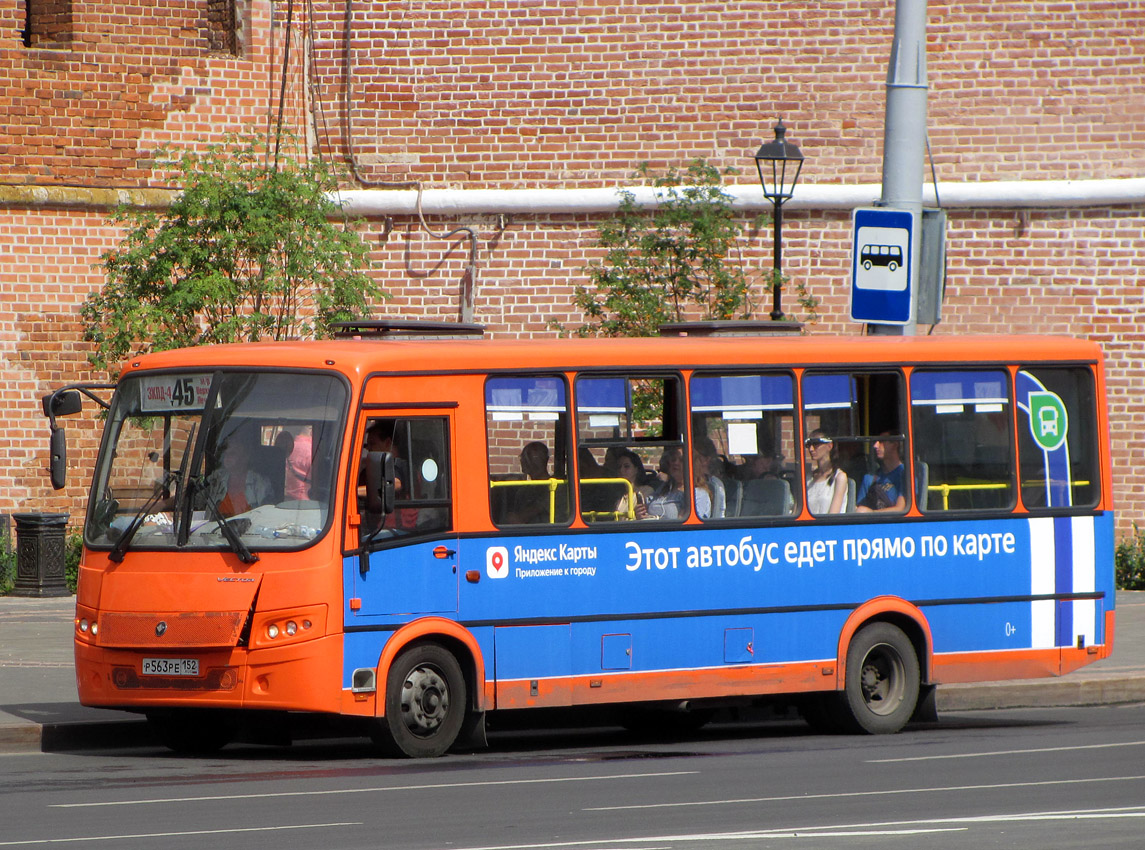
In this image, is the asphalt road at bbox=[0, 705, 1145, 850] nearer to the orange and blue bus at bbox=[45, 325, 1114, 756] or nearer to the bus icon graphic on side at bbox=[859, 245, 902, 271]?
the orange and blue bus at bbox=[45, 325, 1114, 756]

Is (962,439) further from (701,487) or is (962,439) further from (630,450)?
(630,450)

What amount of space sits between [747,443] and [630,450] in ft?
3.12

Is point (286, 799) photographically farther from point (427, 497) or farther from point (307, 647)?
point (427, 497)

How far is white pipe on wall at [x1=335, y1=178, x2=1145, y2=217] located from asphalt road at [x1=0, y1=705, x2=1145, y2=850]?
10381 mm

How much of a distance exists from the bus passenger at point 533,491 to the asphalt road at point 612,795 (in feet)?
4.89

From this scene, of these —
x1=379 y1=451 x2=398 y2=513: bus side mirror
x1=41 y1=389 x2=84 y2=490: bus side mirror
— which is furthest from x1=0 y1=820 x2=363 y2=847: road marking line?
x1=41 y1=389 x2=84 y2=490: bus side mirror

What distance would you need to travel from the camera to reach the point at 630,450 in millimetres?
12672

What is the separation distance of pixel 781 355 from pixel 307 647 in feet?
13.1

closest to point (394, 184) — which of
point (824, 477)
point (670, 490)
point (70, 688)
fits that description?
point (70, 688)

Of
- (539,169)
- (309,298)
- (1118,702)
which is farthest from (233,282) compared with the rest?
(1118,702)

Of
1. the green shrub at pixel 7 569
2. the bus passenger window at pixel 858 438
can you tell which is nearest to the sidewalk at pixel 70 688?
the green shrub at pixel 7 569

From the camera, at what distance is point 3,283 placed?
21.8 metres

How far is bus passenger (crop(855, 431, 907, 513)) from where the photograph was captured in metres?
13.5

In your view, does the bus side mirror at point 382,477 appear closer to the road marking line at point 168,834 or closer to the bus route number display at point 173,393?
the bus route number display at point 173,393
